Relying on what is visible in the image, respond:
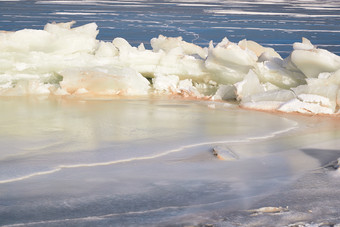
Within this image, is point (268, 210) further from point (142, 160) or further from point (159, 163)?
point (142, 160)

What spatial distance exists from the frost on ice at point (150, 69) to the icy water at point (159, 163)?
1.32 feet

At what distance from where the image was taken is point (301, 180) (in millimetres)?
3424

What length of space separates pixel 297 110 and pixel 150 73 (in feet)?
7.55

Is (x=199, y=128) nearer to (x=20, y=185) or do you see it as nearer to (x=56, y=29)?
(x=20, y=185)

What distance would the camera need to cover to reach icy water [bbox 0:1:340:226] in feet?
9.41

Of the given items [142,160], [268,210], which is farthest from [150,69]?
[268,210]

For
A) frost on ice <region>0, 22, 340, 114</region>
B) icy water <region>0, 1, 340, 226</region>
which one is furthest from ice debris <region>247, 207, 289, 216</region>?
frost on ice <region>0, 22, 340, 114</region>

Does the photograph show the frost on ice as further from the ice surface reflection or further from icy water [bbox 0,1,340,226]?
the ice surface reflection

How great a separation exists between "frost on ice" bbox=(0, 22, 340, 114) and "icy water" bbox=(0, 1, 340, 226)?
40cm

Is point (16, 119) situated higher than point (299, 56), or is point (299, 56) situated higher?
point (299, 56)

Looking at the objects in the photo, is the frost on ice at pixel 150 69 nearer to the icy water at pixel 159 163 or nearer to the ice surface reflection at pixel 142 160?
the icy water at pixel 159 163

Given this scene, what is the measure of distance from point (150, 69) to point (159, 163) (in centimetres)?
379

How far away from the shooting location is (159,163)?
12.6 ft

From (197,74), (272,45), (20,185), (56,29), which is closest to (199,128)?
(20,185)
